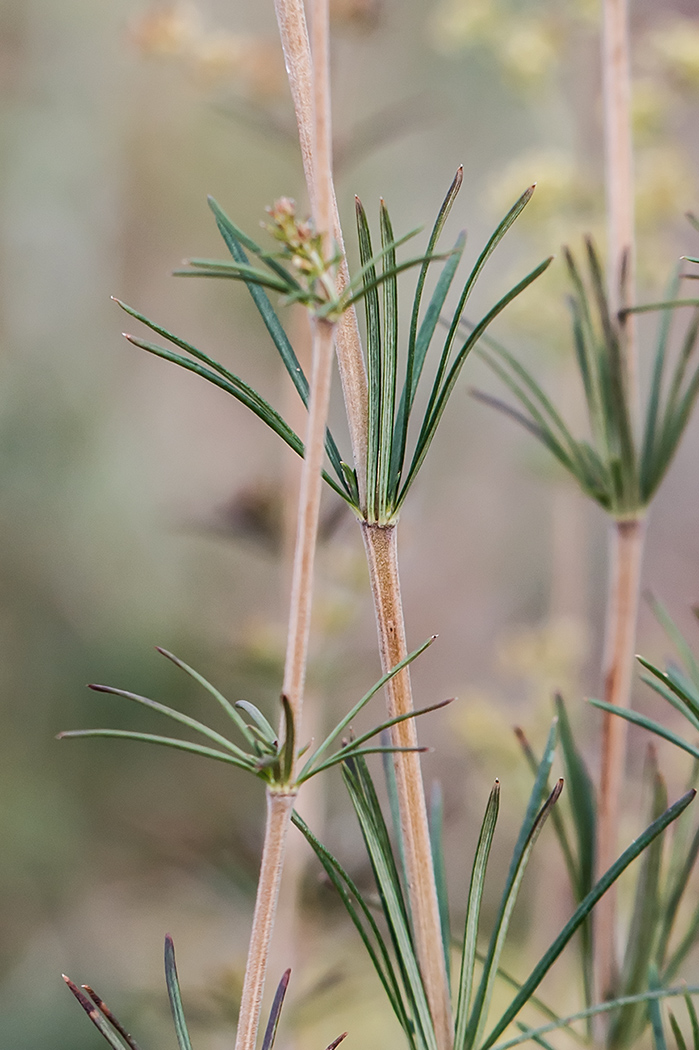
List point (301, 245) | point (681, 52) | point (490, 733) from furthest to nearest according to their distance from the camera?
point (490, 733) < point (681, 52) < point (301, 245)

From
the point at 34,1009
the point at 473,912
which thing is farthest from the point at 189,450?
the point at 473,912

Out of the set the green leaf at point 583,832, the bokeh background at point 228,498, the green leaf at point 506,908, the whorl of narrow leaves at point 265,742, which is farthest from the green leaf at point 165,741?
the bokeh background at point 228,498

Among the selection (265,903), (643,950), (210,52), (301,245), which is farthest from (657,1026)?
(210,52)

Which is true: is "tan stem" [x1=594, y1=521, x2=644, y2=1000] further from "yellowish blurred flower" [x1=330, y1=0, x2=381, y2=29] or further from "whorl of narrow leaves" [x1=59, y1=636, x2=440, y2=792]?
"yellowish blurred flower" [x1=330, y1=0, x2=381, y2=29]

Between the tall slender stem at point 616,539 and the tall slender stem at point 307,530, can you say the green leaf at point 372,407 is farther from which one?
the tall slender stem at point 616,539

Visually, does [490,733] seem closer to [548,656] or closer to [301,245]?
[548,656]

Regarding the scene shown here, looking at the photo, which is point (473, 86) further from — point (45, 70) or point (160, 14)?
point (160, 14)

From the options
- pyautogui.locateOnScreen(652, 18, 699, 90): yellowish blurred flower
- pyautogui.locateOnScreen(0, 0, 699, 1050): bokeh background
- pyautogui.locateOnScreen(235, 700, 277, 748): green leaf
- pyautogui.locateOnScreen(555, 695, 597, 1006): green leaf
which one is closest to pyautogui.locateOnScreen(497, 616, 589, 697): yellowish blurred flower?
pyautogui.locateOnScreen(0, 0, 699, 1050): bokeh background
